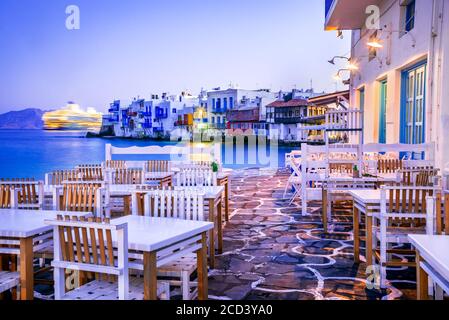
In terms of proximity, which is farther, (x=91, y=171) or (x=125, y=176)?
(x=91, y=171)

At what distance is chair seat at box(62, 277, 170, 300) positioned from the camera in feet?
8.40

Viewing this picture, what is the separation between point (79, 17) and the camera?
15.5ft

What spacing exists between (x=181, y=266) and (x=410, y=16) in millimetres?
6900

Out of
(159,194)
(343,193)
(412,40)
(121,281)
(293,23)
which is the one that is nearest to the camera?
(121,281)

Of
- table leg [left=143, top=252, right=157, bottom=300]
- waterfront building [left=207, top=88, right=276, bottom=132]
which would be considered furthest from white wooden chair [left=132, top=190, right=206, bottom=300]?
waterfront building [left=207, top=88, right=276, bottom=132]

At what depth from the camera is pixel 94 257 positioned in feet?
8.27

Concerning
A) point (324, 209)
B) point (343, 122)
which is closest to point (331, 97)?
point (343, 122)

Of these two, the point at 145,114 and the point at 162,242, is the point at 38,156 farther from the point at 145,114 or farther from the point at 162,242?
the point at 162,242

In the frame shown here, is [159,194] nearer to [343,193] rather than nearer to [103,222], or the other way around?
[103,222]

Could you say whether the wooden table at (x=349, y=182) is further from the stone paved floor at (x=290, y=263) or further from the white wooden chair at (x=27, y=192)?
the white wooden chair at (x=27, y=192)

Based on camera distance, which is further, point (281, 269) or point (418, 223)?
point (281, 269)

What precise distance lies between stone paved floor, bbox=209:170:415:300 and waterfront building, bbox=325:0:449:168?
2.05 m
